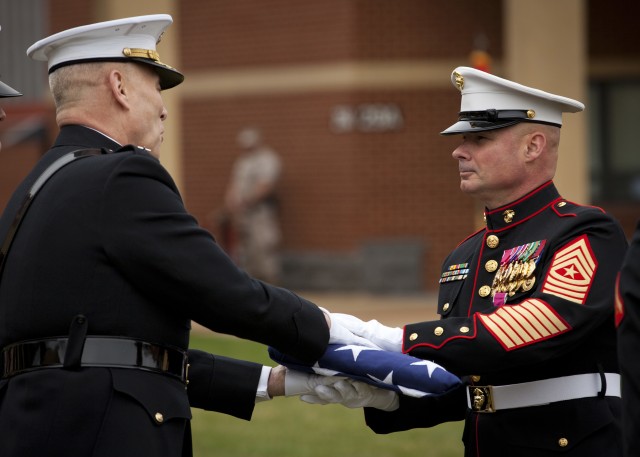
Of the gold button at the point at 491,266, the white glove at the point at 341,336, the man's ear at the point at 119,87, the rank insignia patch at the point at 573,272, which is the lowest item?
the white glove at the point at 341,336

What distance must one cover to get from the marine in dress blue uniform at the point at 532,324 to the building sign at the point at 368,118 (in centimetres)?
1323

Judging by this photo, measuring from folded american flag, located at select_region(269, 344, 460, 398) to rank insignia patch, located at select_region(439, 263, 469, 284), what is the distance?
56 centimetres

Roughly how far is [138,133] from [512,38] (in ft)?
40.8

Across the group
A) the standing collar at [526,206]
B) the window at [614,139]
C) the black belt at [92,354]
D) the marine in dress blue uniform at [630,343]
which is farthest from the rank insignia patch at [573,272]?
the window at [614,139]

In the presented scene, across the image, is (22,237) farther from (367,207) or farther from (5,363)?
(367,207)

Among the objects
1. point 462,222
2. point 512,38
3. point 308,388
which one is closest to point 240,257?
point 462,222

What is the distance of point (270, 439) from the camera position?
344 inches

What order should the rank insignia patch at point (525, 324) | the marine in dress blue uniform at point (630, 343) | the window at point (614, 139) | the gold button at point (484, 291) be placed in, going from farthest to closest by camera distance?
the window at point (614, 139) < the gold button at point (484, 291) < the rank insignia patch at point (525, 324) < the marine in dress blue uniform at point (630, 343)

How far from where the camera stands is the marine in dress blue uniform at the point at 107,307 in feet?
11.3

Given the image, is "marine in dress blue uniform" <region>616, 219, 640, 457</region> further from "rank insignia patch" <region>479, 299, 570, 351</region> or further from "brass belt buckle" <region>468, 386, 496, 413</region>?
"brass belt buckle" <region>468, 386, 496, 413</region>

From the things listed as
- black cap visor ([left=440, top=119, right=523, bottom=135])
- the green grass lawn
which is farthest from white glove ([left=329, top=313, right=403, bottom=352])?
the green grass lawn

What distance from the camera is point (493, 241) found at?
4348mm

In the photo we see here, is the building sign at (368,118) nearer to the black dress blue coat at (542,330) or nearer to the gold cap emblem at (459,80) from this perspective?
the gold cap emblem at (459,80)

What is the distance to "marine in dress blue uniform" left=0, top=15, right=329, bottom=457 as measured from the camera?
135 inches
